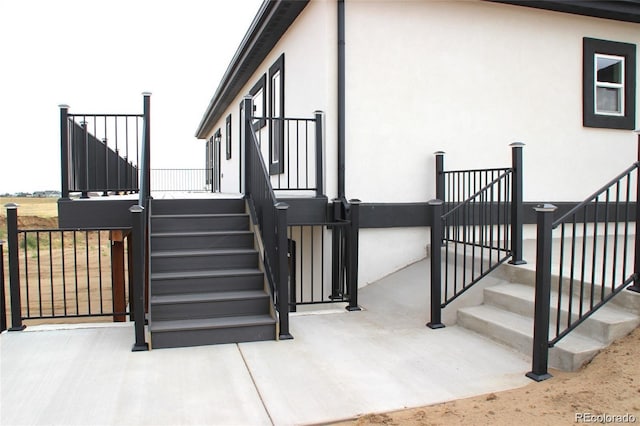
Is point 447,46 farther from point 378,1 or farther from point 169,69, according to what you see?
point 169,69

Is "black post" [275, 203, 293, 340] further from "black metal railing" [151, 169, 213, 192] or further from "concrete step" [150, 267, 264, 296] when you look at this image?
"black metal railing" [151, 169, 213, 192]

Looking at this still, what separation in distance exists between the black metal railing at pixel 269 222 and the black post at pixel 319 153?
844 mm

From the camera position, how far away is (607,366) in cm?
338

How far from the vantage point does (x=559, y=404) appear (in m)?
3.02

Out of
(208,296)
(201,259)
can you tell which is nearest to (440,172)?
(201,259)

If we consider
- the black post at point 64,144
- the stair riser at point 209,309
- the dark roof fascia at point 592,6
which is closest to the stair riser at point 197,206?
the black post at point 64,144

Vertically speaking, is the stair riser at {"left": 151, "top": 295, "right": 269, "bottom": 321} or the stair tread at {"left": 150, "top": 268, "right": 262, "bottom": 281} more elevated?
the stair tread at {"left": 150, "top": 268, "right": 262, "bottom": 281}

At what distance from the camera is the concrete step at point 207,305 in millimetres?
4617

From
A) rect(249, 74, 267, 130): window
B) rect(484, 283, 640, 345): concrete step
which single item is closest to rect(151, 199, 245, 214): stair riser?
rect(484, 283, 640, 345): concrete step

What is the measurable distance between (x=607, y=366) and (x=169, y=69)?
26.2m

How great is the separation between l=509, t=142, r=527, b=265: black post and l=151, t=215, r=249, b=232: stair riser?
10.2 ft

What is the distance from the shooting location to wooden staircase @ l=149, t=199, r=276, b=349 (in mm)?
4492

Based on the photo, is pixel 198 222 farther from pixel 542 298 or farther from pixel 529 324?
pixel 542 298

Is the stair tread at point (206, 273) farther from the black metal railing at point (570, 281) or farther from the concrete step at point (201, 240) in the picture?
the black metal railing at point (570, 281)
